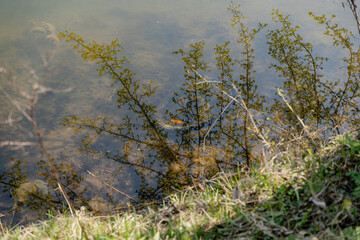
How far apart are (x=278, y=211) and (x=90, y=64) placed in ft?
15.7

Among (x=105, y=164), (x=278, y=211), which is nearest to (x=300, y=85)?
(x=278, y=211)

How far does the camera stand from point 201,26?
6762 millimetres

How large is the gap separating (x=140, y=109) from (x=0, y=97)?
2627 mm

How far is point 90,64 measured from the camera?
565 centimetres

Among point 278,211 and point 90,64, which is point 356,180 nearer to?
point 278,211

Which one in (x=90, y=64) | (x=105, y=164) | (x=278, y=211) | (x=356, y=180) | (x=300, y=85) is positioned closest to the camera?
(x=356, y=180)

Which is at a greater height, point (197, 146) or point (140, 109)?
point (140, 109)

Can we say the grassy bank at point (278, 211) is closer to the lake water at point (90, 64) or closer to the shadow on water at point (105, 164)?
the shadow on water at point (105, 164)

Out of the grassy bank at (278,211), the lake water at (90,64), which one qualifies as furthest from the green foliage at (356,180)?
the lake water at (90,64)

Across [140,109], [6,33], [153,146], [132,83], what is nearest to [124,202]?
[153,146]

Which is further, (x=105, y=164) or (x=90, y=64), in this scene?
(x=90, y=64)

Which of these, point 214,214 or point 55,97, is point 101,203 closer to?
point 214,214

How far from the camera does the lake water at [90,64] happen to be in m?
3.86

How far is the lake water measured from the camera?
3.86 m
